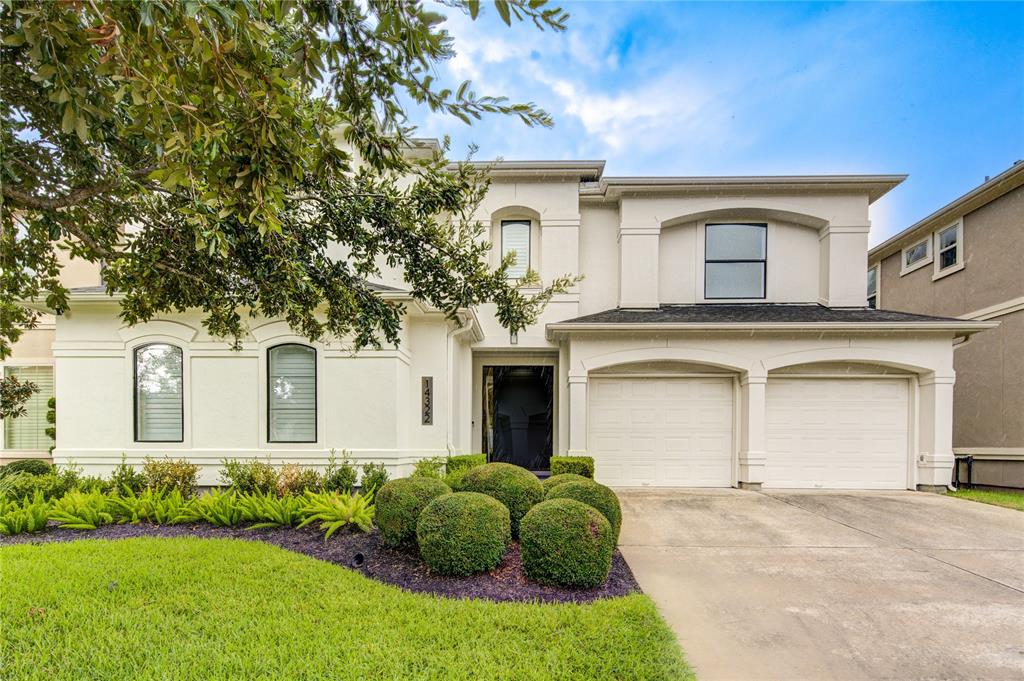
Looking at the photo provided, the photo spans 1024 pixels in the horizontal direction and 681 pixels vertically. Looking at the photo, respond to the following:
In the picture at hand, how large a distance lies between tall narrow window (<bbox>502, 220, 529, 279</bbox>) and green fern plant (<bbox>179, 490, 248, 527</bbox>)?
7233mm

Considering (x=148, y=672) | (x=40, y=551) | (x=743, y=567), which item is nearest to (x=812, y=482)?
Result: (x=743, y=567)

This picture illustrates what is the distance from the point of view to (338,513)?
562 cm

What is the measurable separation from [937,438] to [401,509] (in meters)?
10.6

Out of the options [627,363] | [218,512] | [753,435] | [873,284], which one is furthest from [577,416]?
[873,284]

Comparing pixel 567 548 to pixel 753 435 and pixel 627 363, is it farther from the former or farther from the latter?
pixel 753 435

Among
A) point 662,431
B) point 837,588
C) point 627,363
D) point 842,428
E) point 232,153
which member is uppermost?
point 232,153

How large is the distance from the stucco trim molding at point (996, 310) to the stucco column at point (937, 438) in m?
2.78

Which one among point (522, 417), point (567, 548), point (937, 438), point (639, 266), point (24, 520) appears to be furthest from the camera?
point (522, 417)

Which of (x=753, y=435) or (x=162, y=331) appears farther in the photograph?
(x=753, y=435)

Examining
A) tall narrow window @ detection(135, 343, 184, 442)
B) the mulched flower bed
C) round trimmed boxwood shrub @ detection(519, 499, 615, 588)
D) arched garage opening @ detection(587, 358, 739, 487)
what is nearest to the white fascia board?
arched garage opening @ detection(587, 358, 739, 487)

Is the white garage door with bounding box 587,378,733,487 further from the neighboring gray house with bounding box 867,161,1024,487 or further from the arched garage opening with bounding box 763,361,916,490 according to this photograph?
the neighboring gray house with bounding box 867,161,1024,487

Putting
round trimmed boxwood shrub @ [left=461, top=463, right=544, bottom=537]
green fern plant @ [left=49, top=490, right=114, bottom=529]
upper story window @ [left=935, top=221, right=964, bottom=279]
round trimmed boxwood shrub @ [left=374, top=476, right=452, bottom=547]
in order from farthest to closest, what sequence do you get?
upper story window @ [left=935, top=221, right=964, bottom=279] < green fern plant @ [left=49, top=490, right=114, bottom=529] < round trimmed boxwood shrub @ [left=461, top=463, right=544, bottom=537] < round trimmed boxwood shrub @ [left=374, top=476, right=452, bottom=547]

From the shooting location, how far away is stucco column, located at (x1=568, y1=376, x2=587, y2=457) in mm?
9703

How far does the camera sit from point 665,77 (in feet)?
16.1
